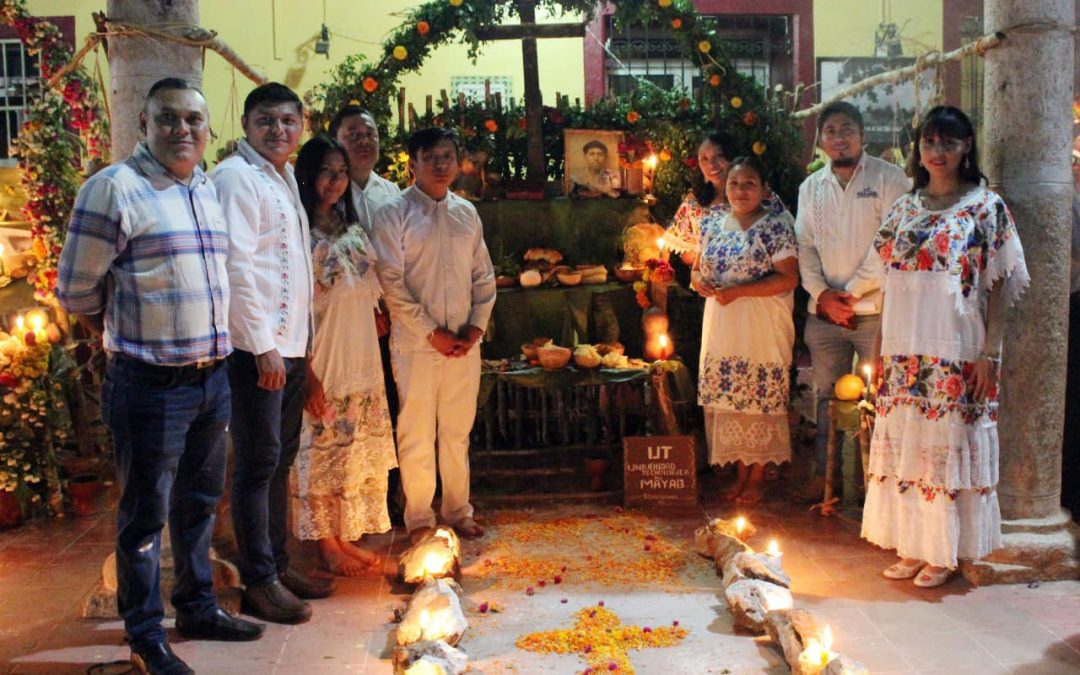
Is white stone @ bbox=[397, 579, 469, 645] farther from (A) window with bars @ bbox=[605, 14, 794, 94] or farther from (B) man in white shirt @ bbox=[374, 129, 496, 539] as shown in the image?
(A) window with bars @ bbox=[605, 14, 794, 94]

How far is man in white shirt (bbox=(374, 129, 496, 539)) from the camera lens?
504 centimetres

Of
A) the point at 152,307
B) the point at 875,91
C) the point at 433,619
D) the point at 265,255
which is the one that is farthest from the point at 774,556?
the point at 875,91

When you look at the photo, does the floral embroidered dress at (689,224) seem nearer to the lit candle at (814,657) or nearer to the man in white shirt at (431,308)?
the man in white shirt at (431,308)

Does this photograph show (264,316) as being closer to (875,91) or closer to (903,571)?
(903,571)

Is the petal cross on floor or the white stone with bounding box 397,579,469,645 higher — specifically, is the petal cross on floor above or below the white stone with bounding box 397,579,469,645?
below

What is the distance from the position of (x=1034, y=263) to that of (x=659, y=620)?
2264 millimetres

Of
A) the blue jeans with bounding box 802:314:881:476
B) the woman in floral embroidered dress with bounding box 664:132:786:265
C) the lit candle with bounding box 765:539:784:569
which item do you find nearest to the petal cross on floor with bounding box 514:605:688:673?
the lit candle with bounding box 765:539:784:569

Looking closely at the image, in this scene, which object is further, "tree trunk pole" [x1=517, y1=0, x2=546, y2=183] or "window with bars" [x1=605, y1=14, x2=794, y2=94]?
"window with bars" [x1=605, y1=14, x2=794, y2=94]

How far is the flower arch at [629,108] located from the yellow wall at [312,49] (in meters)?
3.24

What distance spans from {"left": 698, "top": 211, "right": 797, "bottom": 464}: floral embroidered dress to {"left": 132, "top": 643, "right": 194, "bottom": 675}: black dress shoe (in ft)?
10.4

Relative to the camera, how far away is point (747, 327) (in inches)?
227

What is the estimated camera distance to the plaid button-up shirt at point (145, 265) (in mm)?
3465

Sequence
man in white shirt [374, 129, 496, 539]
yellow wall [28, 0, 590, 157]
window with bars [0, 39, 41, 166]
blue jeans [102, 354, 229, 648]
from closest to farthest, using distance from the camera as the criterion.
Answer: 1. blue jeans [102, 354, 229, 648]
2. man in white shirt [374, 129, 496, 539]
3. window with bars [0, 39, 41, 166]
4. yellow wall [28, 0, 590, 157]

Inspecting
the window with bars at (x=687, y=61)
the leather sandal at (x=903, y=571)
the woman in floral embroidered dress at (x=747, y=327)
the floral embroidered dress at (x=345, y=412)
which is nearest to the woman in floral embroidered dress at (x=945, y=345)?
the leather sandal at (x=903, y=571)
